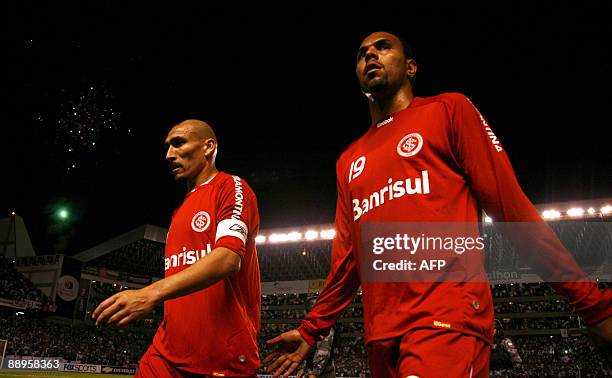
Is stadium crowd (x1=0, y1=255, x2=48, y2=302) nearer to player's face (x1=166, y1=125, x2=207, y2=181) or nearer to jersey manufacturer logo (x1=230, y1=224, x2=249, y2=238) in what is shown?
player's face (x1=166, y1=125, x2=207, y2=181)

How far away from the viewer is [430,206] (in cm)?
230

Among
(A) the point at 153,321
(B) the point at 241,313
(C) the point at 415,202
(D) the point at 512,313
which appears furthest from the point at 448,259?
(A) the point at 153,321

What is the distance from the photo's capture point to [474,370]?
6.45 feet

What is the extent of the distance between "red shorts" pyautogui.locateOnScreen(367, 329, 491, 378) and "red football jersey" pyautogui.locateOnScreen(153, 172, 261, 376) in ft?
3.84

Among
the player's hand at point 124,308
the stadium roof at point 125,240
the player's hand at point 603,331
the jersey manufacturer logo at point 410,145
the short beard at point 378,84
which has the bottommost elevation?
the player's hand at point 603,331

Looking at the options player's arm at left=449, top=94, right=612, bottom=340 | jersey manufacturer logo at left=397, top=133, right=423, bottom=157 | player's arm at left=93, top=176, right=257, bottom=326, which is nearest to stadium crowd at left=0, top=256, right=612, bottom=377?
player's arm at left=93, top=176, right=257, bottom=326

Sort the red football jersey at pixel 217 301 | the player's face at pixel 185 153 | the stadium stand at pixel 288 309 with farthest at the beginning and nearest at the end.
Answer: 1. the stadium stand at pixel 288 309
2. the player's face at pixel 185 153
3. the red football jersey at pixel 217 301

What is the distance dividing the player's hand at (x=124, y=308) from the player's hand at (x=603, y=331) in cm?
167

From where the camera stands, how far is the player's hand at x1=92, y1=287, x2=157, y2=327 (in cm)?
211

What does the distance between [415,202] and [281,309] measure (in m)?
48.1

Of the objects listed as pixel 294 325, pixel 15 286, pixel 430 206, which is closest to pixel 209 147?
pixel 430 206

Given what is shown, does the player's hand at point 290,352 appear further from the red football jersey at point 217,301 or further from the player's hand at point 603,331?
the player's hand at point 603,331

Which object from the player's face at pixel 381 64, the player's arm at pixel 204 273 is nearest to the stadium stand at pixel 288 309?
the player's arm at pixel 204 273

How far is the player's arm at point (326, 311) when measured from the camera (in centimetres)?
262
